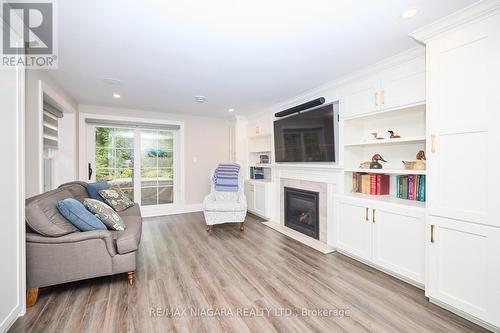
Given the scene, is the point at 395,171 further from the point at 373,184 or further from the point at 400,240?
the point at 400,240

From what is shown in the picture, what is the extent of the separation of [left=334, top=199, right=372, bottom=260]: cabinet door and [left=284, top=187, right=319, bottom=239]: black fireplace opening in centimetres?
47

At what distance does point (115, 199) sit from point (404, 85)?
392cm

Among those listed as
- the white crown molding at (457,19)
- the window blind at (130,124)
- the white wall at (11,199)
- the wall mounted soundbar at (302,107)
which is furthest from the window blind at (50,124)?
the white crown molding at (457,19)

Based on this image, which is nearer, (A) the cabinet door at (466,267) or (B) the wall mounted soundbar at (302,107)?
(A) the cabinet door at (466,267)

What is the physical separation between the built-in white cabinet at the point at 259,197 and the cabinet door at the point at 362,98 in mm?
2101

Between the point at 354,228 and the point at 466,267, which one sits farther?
the point at 354,228

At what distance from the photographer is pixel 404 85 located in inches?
86.6

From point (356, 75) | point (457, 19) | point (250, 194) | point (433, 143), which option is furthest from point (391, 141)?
point (250, 194)

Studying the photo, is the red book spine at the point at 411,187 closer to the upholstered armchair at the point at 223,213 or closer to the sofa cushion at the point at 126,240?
the upholstered armchair at the point at 223,213

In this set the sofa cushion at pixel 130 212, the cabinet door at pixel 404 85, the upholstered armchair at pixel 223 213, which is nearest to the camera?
the cabinet door at pixel 404 85

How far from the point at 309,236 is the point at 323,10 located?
2.87m

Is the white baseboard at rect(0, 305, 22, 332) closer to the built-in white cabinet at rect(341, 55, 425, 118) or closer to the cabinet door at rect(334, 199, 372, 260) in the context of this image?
the cabinet door at rect(334, 199, 372, 260)

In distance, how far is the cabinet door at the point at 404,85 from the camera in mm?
2078

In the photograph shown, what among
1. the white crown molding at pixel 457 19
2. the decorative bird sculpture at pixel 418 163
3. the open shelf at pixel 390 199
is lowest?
the open shelf at pixel 390 199
